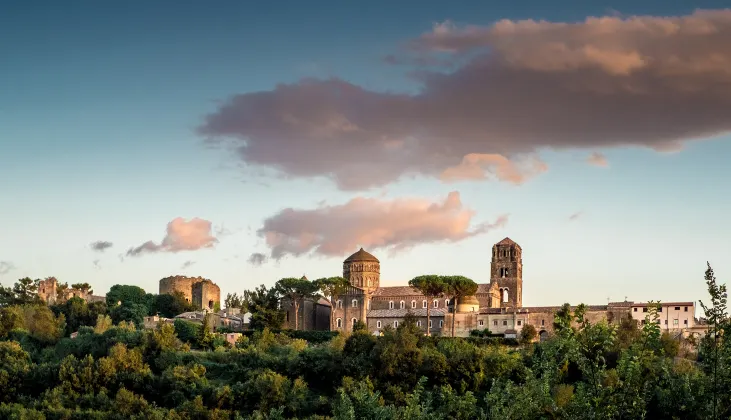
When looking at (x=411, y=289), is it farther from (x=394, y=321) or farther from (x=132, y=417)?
(x=132, y=417)

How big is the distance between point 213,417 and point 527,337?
24522 mm

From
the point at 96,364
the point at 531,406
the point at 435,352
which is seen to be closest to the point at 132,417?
the point at 96,364

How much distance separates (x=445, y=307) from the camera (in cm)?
6869

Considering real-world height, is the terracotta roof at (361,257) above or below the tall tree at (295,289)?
above

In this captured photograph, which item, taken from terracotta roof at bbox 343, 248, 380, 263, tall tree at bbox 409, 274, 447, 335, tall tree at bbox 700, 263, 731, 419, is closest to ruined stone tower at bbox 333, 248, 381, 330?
terracotta roof at bbox 343, 248, 380, 263

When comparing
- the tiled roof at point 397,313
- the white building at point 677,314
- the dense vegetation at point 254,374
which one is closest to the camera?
the dense vegetation at point 254,374

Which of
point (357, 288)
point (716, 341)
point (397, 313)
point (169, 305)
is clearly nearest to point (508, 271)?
point (397, 313)

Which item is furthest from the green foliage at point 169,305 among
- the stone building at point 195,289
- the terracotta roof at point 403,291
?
the terracotta roof at point 403,291

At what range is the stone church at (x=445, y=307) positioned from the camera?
2507 inches

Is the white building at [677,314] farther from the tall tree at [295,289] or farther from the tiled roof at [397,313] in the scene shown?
the tall tree at [295,289]

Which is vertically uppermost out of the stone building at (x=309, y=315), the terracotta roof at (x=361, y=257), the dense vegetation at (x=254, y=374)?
the terracotta roof at (x=361, y=257)

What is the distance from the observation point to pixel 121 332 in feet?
189

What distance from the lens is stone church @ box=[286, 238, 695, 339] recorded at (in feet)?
209

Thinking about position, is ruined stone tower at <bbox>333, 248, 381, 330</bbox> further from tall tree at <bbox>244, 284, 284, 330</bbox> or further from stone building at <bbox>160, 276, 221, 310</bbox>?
stone building at <bbox>160, 276, 221, 310</bbox>
